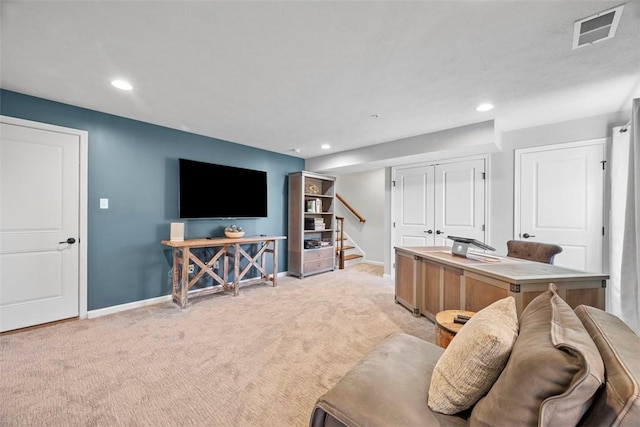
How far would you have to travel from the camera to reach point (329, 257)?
5.48 meters

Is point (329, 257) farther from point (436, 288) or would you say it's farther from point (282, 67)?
point (282, 67)

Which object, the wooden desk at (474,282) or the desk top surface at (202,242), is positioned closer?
the wooden desk at (474,282)

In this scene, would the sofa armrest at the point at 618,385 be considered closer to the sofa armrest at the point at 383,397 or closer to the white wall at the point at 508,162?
the sofa armrest at the point at 383,397

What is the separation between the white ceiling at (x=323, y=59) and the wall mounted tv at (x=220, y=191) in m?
0.85

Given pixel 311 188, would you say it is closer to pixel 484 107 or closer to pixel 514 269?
pixel 484 107

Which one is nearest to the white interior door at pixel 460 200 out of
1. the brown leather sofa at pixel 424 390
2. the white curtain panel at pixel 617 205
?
the white curtain panel at pixel 617 205

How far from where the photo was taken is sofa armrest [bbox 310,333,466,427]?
95 centimetres

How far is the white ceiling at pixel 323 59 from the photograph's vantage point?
5.08ft

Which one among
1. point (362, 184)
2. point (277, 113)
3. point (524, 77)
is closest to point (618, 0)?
point (524, 77)

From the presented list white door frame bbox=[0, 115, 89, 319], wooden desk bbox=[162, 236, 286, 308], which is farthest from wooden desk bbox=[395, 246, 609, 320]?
white door frame bbox=[0, 115, 89, 319]

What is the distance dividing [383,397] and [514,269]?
1.72 meters

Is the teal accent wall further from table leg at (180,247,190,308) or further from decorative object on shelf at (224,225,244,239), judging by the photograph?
table leg at (180,247,190,308)

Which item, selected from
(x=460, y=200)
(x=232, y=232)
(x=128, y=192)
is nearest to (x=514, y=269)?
(x=460, y=200)

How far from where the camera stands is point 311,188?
18.2ft
